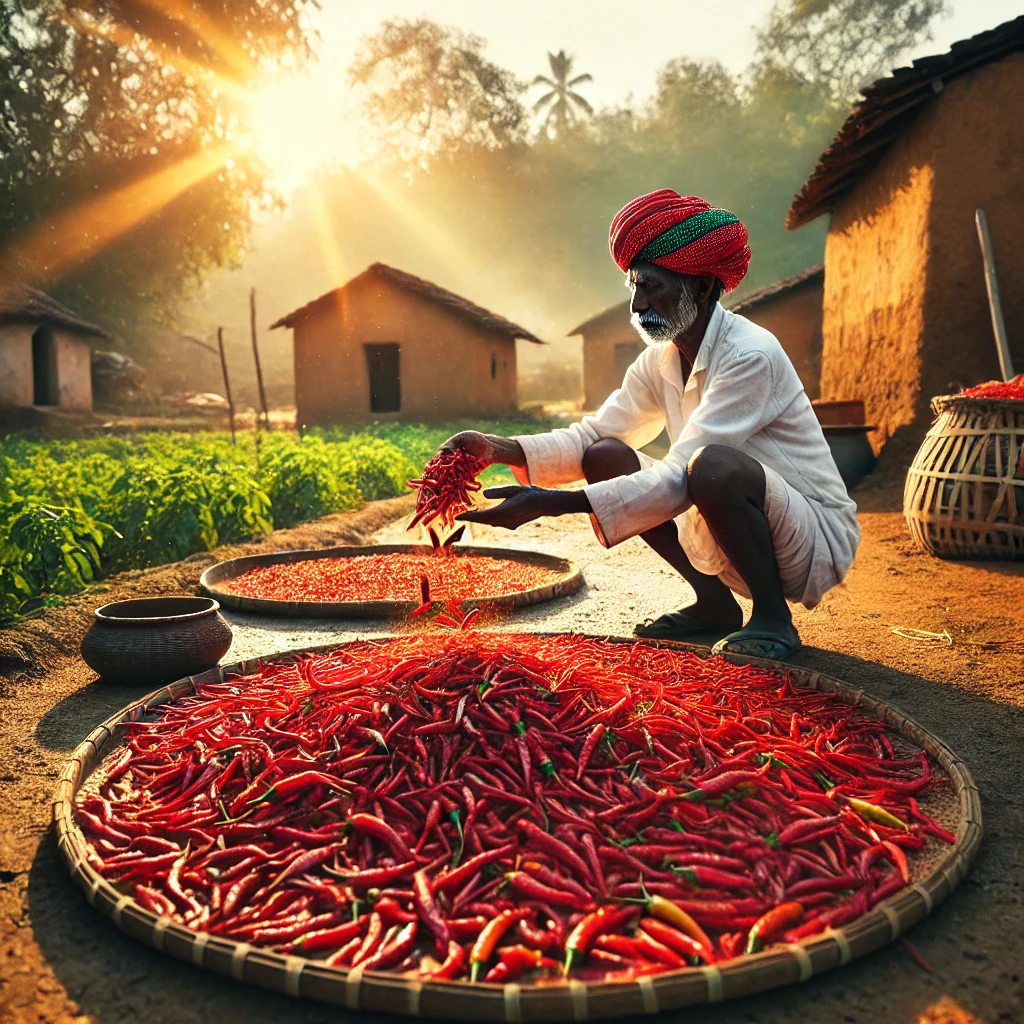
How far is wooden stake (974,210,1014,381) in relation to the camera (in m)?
6.70

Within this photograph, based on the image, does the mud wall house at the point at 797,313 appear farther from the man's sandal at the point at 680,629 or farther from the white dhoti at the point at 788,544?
the white dhoti at the point at 788,544

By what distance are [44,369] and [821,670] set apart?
1929 cm

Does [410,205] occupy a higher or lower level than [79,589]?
higher

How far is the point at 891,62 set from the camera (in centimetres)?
3812

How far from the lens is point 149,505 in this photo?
5.68 m

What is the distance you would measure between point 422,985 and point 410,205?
160 feet

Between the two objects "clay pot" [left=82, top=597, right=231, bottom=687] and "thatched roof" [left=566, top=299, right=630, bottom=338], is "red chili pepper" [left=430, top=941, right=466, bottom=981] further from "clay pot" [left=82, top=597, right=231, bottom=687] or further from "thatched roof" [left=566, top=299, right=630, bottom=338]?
"thatched roof" [left=566, top=299, right=630, bottom=338]

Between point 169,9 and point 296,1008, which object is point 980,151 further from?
point 169,9

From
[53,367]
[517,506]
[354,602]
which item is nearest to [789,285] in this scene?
[354,602]

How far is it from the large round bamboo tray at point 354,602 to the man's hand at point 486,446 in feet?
3.47

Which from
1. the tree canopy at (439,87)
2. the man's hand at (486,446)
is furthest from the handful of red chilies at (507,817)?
the tree canopy at (439,87)

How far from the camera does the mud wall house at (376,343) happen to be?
57.5ft

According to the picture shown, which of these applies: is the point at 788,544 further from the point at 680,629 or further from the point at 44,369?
the point at 44,369

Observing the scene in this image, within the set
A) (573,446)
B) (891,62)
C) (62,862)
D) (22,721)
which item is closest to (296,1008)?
(62,862)
